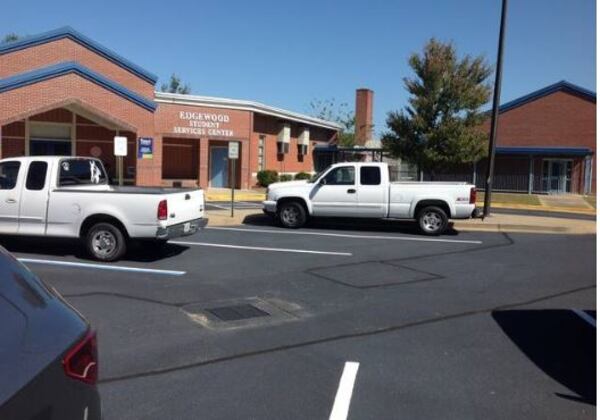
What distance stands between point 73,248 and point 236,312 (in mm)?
5876

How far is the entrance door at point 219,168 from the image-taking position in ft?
110

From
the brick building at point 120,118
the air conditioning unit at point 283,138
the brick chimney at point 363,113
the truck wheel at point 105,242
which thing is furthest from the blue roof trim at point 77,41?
the brick chimney at point 363,113

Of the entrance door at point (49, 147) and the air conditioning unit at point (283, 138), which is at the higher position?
the air conditioning unit at point (283, 138)

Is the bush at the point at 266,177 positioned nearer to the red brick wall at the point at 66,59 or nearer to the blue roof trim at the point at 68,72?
the red brick wall at the point at 66,59

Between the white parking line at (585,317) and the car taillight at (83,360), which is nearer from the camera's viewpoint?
the car taillight at (83,360)

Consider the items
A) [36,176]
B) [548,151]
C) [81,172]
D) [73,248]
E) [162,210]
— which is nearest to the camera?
[162,210]

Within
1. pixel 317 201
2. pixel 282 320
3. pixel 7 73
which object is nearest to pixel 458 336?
pixel 282 320

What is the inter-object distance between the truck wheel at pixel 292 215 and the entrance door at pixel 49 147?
1571 centimetres

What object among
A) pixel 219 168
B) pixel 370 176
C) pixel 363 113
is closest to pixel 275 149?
pixel 219 168

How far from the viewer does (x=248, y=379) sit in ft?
17.3

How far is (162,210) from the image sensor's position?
34.9ft

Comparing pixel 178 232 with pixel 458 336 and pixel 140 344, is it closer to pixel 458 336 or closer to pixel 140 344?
pixel 140 344

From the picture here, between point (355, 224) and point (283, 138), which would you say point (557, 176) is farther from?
point (355, 224)

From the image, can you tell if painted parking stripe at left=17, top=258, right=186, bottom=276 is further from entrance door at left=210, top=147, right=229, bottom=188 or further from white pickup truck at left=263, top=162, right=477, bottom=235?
entrance door at left=210, top=147, right=229, bottom=188
